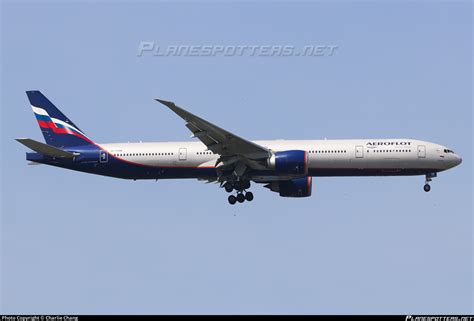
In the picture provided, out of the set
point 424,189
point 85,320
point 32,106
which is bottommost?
point 85,320

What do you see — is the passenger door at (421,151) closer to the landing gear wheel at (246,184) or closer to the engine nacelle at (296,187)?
the engine nacelle at (296,187)

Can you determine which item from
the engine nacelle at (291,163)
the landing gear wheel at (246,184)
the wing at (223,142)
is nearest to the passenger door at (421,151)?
the engine nacelle at (291,163)

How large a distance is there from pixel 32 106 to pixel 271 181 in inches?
603

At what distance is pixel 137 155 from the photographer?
55.4 m

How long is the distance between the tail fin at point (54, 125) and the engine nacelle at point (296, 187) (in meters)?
11.6

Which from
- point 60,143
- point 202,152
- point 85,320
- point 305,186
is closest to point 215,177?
point 202,152

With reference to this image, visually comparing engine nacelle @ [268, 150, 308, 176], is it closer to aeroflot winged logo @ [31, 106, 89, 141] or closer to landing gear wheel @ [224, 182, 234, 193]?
landing gear wheel @ [224, 182, 234, 193]

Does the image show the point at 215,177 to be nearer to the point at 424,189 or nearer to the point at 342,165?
the point at 342,165

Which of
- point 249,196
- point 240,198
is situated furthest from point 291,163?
point 240,198

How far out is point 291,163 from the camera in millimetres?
52188

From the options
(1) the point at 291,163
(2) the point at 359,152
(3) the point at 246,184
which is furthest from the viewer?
(3) the point at 246,184

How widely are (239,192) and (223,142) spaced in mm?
3680

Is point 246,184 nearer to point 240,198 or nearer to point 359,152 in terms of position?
point 240,198

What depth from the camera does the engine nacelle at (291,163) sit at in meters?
52.2
